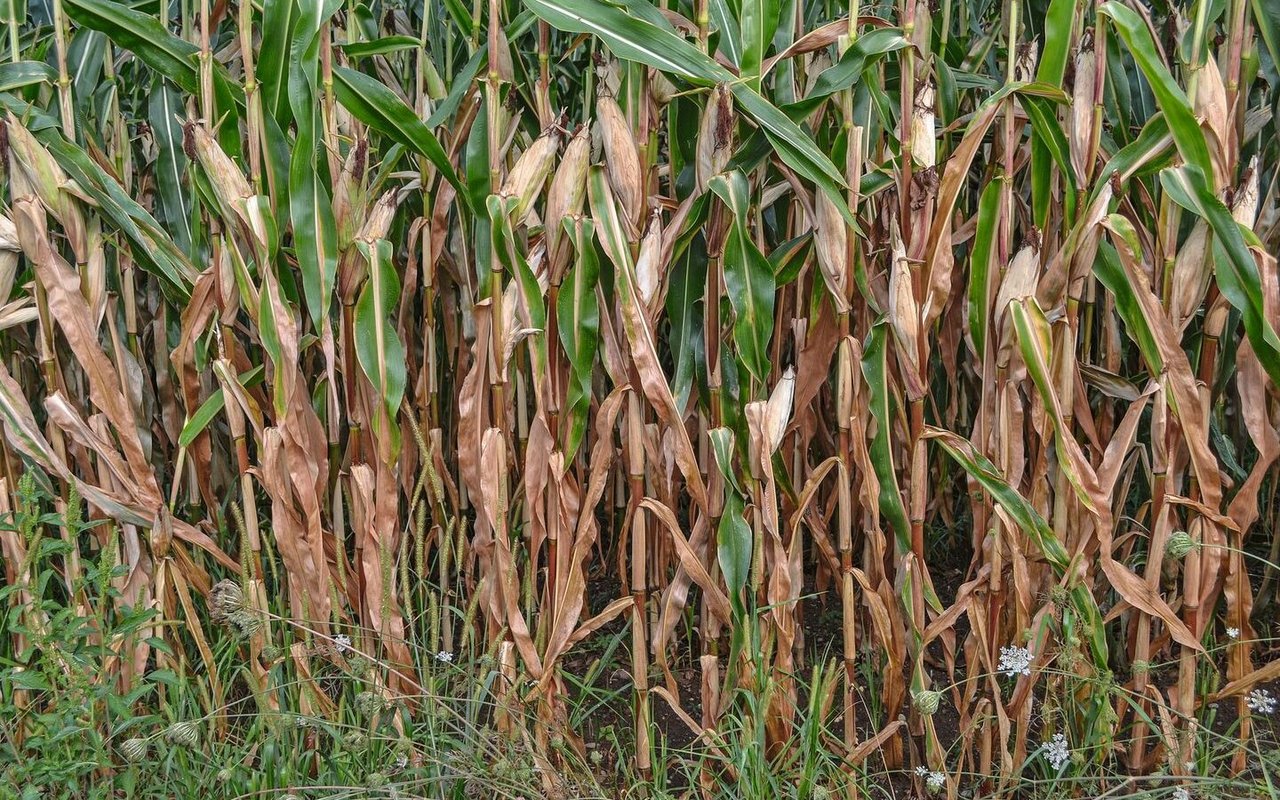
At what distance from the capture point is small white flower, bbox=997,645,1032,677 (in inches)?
72.1

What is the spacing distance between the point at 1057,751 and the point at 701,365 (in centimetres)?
95

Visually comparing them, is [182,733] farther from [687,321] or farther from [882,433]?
[882,433]

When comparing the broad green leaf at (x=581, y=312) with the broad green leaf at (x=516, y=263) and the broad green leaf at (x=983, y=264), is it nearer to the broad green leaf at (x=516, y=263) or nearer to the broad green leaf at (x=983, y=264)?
the broad green leaf at (x=516, y=263)

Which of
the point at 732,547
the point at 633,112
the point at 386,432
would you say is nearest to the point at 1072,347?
the point at 732,547

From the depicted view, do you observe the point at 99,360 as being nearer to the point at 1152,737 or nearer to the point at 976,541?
the point at 976,541

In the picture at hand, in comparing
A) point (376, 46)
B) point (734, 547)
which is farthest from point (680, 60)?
point (734, 547)

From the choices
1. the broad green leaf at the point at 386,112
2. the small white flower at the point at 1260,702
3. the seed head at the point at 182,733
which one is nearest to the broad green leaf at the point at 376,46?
the broad green leaf at the point at 386,112

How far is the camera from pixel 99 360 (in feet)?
6.72

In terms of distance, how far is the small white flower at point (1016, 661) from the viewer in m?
1.83

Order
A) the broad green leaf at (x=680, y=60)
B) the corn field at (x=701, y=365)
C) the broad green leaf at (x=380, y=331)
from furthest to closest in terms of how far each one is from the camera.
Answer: the broad green leaf at (x=380, y=331), the corn field at (x=701, y=365), the broad green leaf at (x=680, y=60)

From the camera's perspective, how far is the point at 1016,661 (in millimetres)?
1837

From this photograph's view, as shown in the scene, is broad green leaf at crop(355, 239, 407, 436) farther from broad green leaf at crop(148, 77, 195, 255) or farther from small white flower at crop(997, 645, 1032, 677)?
small white flower at crop(997, 645, 1032, 677)

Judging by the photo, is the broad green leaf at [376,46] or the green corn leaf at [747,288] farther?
the broad green leaf at [376,46]

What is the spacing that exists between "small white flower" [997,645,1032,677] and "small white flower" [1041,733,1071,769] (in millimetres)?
132
